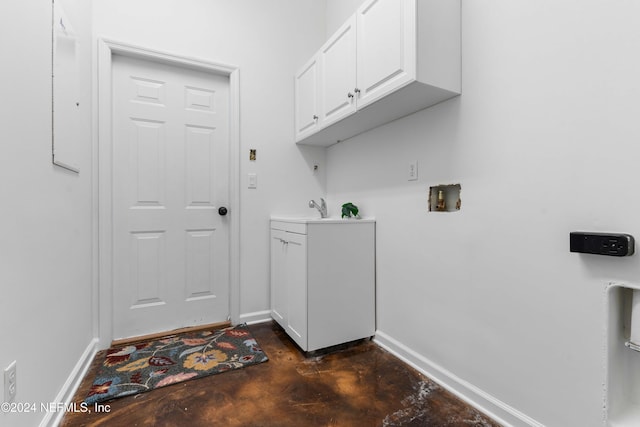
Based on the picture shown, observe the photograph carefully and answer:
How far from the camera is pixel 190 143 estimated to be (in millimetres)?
2156

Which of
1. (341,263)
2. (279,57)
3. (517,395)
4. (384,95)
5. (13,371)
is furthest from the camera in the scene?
(279,57)

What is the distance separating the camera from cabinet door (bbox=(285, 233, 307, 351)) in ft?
5.70

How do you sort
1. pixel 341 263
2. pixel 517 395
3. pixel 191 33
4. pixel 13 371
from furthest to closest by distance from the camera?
pixel 191 33 → pixel 341 263 → pixel 517 395 → pixel 13 371

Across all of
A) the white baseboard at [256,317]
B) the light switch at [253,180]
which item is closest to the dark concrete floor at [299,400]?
the white baseboard at [256,317]

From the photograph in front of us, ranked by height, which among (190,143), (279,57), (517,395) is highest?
(279,57)

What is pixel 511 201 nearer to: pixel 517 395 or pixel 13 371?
pixel 517 395

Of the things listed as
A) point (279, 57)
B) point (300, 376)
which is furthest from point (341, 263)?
point (279, 57)

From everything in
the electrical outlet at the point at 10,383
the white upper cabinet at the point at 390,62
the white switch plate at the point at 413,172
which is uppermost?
the white upper cabinet at the point at 390,62

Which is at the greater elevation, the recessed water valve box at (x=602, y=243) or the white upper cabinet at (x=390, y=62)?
Answer: the white upper cabinet at (x=390, y=62)

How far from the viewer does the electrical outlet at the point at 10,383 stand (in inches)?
33.9

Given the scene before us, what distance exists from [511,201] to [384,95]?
30.6 inches

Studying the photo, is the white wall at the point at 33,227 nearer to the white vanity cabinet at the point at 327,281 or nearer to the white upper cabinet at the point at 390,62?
the white vanity cabinet at the point at 327,281

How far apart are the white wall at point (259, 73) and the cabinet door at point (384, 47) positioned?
963mm

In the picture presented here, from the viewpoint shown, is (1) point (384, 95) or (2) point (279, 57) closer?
(1) point (384, 95)
